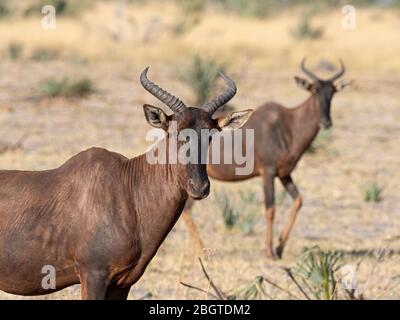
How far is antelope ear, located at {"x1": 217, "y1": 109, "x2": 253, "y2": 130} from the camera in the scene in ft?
23.7

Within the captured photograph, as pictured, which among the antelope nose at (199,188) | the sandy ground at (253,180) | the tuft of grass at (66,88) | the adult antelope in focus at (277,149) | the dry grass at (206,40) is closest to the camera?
the antelope nose at (199,188)

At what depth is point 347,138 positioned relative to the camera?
21.0 metres

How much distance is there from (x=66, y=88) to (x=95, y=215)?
1640 centimetres

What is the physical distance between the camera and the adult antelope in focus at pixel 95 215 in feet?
22.1

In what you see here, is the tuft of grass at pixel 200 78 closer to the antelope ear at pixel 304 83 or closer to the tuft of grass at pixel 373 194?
the tuft of grass at pixel 373 194

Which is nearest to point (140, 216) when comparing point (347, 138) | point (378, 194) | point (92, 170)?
point (92, 170)

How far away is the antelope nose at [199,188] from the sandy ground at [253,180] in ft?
2.19

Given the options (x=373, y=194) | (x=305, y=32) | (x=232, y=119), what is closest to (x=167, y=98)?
(x=232, y=119)

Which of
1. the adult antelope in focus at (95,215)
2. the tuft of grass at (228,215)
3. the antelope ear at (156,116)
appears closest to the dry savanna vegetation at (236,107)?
the tuft of grass at (228,215)

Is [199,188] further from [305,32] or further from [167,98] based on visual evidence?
[305,32]

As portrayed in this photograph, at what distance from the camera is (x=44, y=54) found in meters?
31.1

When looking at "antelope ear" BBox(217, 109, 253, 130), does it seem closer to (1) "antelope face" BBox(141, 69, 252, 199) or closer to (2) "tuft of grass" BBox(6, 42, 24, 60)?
(1) "antelope face" BBox(141, 69, 252, 199)
